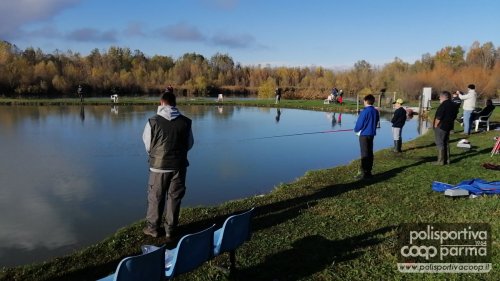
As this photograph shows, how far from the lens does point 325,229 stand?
616 centimetres

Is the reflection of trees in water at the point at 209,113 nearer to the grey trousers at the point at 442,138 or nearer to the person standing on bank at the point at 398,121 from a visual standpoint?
the person standing on bank at the point at 398,121

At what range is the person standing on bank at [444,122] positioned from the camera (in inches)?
397

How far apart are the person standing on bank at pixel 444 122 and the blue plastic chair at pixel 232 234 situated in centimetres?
A: 685

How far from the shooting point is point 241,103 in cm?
4144

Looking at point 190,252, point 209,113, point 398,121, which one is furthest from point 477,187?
point 209,113

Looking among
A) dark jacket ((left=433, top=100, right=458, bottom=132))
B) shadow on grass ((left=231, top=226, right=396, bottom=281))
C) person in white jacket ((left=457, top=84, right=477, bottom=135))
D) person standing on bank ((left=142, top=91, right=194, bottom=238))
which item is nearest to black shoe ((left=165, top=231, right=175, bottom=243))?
person standing on bank ((left=142, top=91, right=194, bottom=238))

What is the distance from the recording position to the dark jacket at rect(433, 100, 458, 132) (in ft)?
33.1

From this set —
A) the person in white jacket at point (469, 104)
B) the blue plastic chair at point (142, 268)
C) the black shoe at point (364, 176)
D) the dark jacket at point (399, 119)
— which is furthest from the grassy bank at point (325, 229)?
the person in white jacket at point (469, 104)

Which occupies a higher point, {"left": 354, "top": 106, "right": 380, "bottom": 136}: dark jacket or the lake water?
{"left": 354, "top": 106, "right": 380, "bottom": 136}: dark jacket

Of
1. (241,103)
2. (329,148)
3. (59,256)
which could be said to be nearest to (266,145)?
(329,148)

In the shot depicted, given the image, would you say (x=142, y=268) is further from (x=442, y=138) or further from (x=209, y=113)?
(x=209, y=113)

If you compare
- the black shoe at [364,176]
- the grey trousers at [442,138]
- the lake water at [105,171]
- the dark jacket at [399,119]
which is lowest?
the lake water at [105,171]

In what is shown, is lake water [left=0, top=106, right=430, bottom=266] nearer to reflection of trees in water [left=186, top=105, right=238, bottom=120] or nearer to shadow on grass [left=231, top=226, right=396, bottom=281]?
shadow on grass [left=231, top=226, right=396, bottom=281]

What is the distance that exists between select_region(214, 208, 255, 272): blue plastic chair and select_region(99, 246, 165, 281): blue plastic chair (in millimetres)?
860
